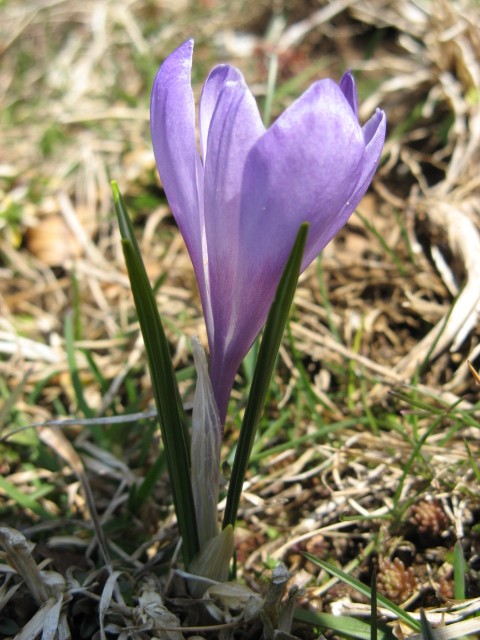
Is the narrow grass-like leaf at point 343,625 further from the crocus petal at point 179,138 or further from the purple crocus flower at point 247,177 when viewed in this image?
the crocus petal at point 179,138

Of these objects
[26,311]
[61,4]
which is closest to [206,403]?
[26,311]

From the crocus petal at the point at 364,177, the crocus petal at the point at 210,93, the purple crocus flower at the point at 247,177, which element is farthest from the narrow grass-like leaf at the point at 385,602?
the crocus petal at the point at 210,93

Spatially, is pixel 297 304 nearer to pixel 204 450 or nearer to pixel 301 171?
pixel 204 450

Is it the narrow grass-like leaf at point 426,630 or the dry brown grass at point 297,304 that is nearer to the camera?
the narrow grass-like leaf at point 426,630

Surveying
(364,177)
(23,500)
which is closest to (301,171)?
(364,177)

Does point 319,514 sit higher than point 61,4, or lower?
lower

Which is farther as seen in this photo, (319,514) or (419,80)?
(419,80)

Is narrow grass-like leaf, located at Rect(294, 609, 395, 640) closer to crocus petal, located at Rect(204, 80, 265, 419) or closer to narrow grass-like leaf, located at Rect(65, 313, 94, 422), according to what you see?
crocus petal, located at Rect(204, 80, 265, 419)

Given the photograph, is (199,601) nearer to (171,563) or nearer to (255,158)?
(171,563)
